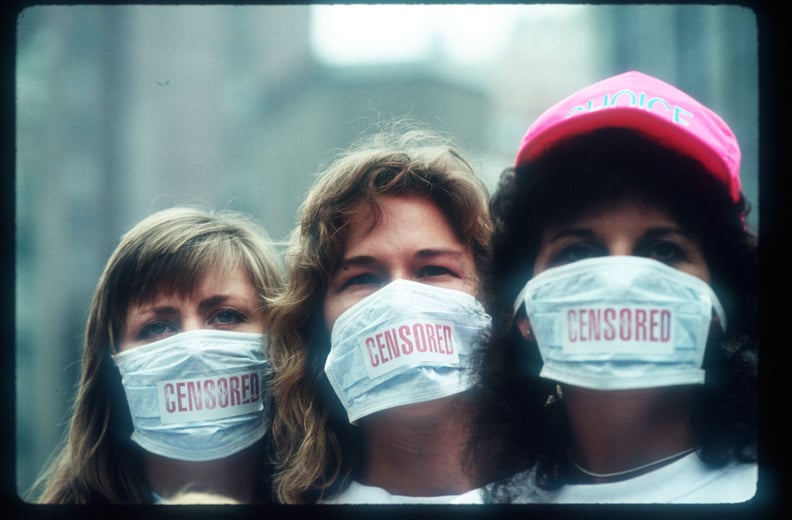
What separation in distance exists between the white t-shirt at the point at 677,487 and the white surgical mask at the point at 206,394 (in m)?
0.84

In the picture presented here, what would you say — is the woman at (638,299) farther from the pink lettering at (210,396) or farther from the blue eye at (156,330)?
the blue eye at (156,330)

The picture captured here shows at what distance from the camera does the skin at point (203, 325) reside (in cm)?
252

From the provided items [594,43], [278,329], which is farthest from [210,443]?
[594,43]

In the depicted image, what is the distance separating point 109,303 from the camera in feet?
8.78

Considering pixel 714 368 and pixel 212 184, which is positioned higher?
pixel 212 184

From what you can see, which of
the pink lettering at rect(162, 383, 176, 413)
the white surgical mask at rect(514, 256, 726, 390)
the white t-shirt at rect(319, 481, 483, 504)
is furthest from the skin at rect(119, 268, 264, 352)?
Result: the white surgical mask at rect(514, 256, 726, 390)

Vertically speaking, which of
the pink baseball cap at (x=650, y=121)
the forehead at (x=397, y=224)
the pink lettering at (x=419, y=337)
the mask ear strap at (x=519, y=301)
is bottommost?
the pink lettering at (x=419, y=337)

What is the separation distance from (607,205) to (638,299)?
0.26m

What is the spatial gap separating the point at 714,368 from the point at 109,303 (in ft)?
5.93

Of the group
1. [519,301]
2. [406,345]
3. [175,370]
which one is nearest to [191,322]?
[175,370]

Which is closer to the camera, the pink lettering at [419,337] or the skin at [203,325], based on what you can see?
the pink lettering at [419,337]

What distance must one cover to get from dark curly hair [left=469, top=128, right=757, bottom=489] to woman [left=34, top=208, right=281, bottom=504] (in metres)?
0.75

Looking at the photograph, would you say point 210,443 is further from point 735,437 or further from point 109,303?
point 735,437

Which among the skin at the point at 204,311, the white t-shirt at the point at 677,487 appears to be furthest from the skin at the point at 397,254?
the white t-shirt at the point at 677,487
